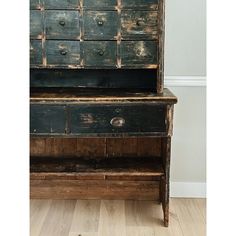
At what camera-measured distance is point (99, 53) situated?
239cm

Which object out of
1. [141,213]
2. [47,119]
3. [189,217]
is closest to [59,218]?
[141,213]

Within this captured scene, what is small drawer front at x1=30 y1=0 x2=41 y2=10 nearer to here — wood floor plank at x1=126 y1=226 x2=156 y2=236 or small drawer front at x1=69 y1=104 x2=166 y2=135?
small drawer front at x1=69 y1=104 x2=166 y2=135

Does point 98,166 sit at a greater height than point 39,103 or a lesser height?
lesser

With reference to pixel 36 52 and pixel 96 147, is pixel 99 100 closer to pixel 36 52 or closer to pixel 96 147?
pixel 36 52

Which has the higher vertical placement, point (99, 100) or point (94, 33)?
point (94, 33)

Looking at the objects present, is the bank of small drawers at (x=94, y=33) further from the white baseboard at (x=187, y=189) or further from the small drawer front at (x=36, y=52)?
the white baseboard at (x=187, y=189)

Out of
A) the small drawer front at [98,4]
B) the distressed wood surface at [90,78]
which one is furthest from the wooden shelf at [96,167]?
the small drawer front at [98,4]

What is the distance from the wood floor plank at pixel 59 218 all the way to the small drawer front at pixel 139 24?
1.11 meters

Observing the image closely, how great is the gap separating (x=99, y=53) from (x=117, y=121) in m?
0.43

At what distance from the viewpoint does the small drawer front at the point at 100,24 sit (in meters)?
2.35
